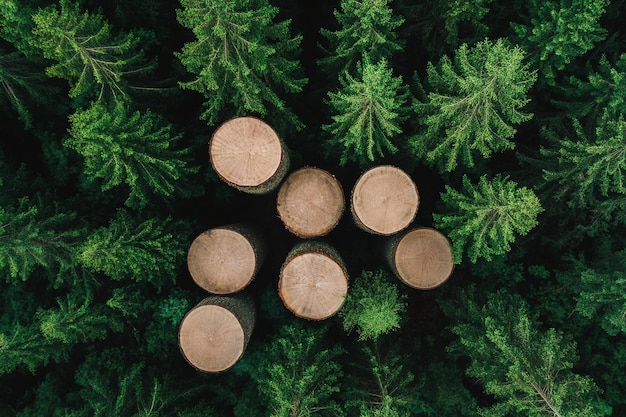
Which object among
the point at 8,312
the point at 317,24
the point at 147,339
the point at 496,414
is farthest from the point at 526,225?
the point at 8,312

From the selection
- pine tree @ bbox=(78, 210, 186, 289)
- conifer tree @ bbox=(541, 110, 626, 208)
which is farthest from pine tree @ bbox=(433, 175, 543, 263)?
pine tree @ bbox=(78, 210, 186, 289)

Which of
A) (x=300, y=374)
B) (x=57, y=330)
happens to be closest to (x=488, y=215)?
(x=300, y=374)

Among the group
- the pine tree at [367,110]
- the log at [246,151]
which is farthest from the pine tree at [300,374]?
the pine tree at [367,110]

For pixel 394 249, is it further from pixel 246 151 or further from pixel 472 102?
pixel 246 151

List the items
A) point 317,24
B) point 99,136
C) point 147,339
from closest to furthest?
point 99,136, point 147,339, point 317,24

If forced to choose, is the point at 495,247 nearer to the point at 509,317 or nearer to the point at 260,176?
the point at 509,317

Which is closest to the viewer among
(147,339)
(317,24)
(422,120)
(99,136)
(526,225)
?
(99,136)

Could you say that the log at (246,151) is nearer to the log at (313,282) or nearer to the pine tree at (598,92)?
the log at (313,282)
